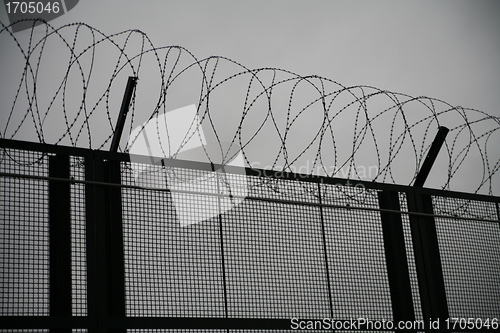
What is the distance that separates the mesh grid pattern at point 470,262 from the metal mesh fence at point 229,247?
0.04ft

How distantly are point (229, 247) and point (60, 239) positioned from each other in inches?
52.8

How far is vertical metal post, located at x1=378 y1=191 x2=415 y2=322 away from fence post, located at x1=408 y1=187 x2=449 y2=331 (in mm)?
159

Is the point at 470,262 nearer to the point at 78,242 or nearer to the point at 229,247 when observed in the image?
the point at 229,247

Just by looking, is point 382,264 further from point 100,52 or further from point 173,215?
point 100,52

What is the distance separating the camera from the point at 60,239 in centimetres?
501

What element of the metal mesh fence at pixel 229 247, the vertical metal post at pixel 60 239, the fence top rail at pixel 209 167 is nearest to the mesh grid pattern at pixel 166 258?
the metal mesh fence at pixel 229 247

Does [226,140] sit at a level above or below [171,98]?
below

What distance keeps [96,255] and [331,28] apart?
Result: 6918 millimetres

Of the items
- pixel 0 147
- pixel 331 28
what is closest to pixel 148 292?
pixel 0 147

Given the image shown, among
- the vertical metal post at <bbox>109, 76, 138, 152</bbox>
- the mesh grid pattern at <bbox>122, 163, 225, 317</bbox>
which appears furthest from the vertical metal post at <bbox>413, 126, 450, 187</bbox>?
the vertical metal post at <bbox>109, 76, 138, 152</bbox>

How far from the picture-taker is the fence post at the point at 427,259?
645 centimetres

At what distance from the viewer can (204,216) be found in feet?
18.3

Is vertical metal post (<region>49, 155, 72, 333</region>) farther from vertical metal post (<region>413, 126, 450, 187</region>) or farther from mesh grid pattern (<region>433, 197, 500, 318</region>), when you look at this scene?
mesh grid pattern (<region>433, 197, 500, 318</region>)

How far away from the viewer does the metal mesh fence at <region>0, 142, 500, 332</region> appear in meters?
4.97
